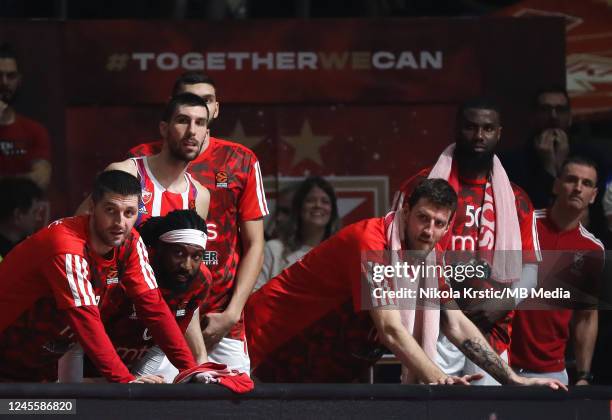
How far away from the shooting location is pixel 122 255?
5852 millimetres

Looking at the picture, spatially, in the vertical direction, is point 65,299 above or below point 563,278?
above

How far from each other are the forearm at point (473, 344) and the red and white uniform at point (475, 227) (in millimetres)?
401

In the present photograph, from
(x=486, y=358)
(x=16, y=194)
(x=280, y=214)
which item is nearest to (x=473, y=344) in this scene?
(x=486, y=358)

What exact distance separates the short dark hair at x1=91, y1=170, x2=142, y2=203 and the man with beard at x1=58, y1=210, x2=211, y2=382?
1.08ft

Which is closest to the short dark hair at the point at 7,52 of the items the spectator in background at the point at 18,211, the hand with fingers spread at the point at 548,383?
the spectator in background at the point at 18,211

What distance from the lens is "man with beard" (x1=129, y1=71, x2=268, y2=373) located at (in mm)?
6738

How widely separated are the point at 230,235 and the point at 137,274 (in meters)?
1.04

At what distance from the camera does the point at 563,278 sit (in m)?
7.68

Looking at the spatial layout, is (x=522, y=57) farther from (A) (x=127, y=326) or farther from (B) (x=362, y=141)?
(A) (x=127, y=326)

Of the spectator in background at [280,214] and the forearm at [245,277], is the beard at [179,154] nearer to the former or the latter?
the forearm at [245,277]

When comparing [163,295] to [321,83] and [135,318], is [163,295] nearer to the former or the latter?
[135,318]

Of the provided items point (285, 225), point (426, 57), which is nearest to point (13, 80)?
point (285, 225)

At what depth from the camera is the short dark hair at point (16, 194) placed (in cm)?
786

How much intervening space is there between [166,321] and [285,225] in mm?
2542
